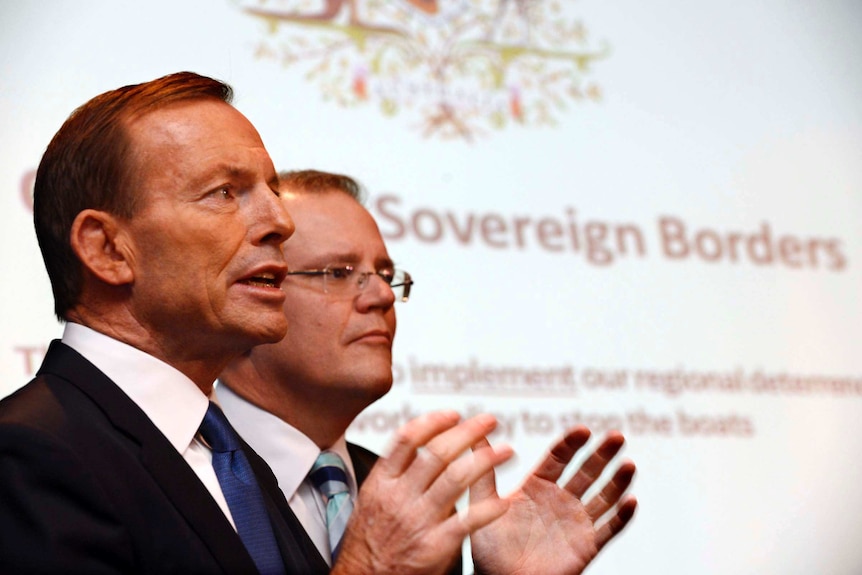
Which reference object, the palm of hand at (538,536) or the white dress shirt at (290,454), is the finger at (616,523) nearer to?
the palm of hand at (538,536)

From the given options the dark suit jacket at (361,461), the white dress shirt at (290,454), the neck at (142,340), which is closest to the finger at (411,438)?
Result: the neck at (142,340)

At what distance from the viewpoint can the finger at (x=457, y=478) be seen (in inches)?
60.6

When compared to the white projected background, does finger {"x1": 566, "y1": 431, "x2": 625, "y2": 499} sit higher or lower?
lower

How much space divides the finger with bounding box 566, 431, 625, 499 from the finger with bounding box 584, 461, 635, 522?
1.4 inches

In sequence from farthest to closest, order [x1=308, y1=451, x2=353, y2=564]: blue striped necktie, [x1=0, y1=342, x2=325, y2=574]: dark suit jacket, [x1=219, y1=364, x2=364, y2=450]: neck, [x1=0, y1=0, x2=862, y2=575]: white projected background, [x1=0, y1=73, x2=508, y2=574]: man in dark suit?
[x1=0, y1=0, x2=862, y2=575]: white projected background < [x1=219, y1=364, x2=364, y2=450]: neck < [x1=308, y1=451, x2=353, y2=564]: blue striped necktie < [x1=0, y1=73, x2=508, y2=574]: man in dark suit < [x1=0, y1=342, x2=325, y2=574]: dark suit jacket

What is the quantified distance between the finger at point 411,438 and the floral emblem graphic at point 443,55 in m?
2.29

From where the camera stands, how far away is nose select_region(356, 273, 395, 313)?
8.67 feet

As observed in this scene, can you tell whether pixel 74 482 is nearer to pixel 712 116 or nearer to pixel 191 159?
pixel 191 159

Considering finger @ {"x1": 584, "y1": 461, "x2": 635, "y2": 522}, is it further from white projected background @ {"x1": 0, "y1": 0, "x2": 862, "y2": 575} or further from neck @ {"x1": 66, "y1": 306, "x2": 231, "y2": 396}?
white projected background @ {"x1": 0, "y1": 0, "x2": 862, "y2": 575}

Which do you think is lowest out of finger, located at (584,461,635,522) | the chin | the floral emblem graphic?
finger, located at (584,461,635,522)

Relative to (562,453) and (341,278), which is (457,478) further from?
(341,278)

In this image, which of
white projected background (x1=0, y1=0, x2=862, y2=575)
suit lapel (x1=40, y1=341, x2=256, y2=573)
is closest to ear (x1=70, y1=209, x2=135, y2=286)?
suit lapel (x1=40, y1=341, x2=256, y2=573)

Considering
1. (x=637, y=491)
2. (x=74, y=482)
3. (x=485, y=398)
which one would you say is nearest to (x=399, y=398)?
(x=485, y=398)

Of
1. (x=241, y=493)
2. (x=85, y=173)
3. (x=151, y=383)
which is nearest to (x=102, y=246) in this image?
(x=85, y=173)
